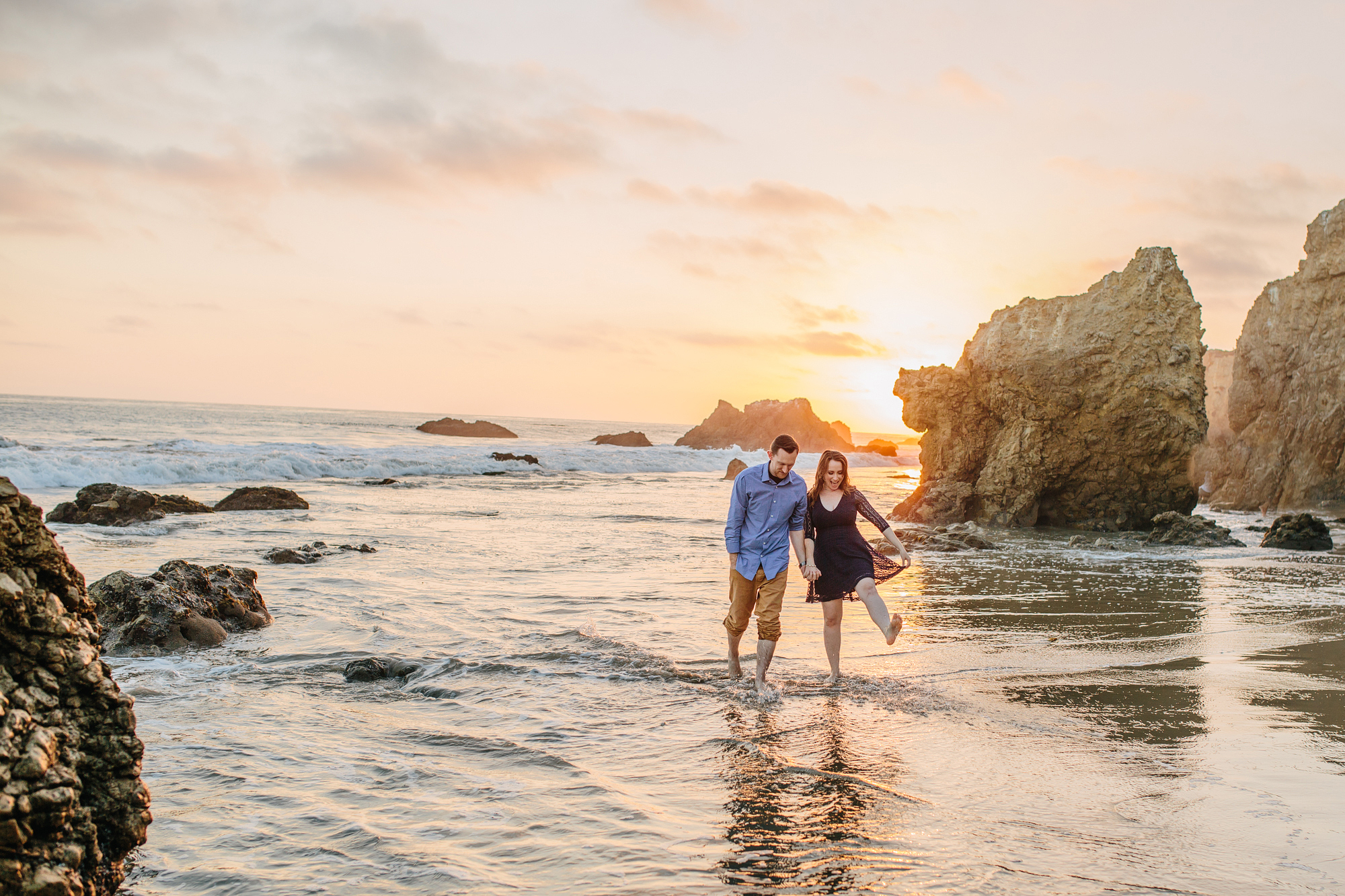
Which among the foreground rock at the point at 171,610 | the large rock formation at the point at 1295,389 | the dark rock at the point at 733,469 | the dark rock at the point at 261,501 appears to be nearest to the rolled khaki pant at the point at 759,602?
the foreground rock at the point at 171,610

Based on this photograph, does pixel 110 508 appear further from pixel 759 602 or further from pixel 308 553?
pixel 759 602

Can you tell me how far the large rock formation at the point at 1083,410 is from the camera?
1736cm

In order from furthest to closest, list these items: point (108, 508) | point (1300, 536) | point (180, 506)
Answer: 1. point (180, 506)
2. point (108, 508)
3. point (1300, 536)

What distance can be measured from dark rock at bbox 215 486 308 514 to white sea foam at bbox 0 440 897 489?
953 centimetres

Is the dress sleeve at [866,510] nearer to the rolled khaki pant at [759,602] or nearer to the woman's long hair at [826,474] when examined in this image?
the woman's long hair at [826,474]

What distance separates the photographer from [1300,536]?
1470 centimetres

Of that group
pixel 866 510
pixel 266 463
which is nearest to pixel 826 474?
pixel 866 510

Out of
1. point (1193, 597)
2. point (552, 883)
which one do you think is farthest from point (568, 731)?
point (1193, 597)

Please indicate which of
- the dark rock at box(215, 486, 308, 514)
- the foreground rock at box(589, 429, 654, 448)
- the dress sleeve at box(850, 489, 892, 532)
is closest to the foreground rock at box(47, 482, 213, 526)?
the dark rock at box(215, 486, 308, 514)

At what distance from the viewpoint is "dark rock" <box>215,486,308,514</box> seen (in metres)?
18.0

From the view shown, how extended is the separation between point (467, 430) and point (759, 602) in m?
77.9

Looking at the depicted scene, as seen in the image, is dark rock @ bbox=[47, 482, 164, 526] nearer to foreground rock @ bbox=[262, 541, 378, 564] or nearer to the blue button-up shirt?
foreground rock @ bbox=[262, 541, 378, 564]

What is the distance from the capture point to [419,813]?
4.02 m

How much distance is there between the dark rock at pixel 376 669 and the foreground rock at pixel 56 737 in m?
3.13
